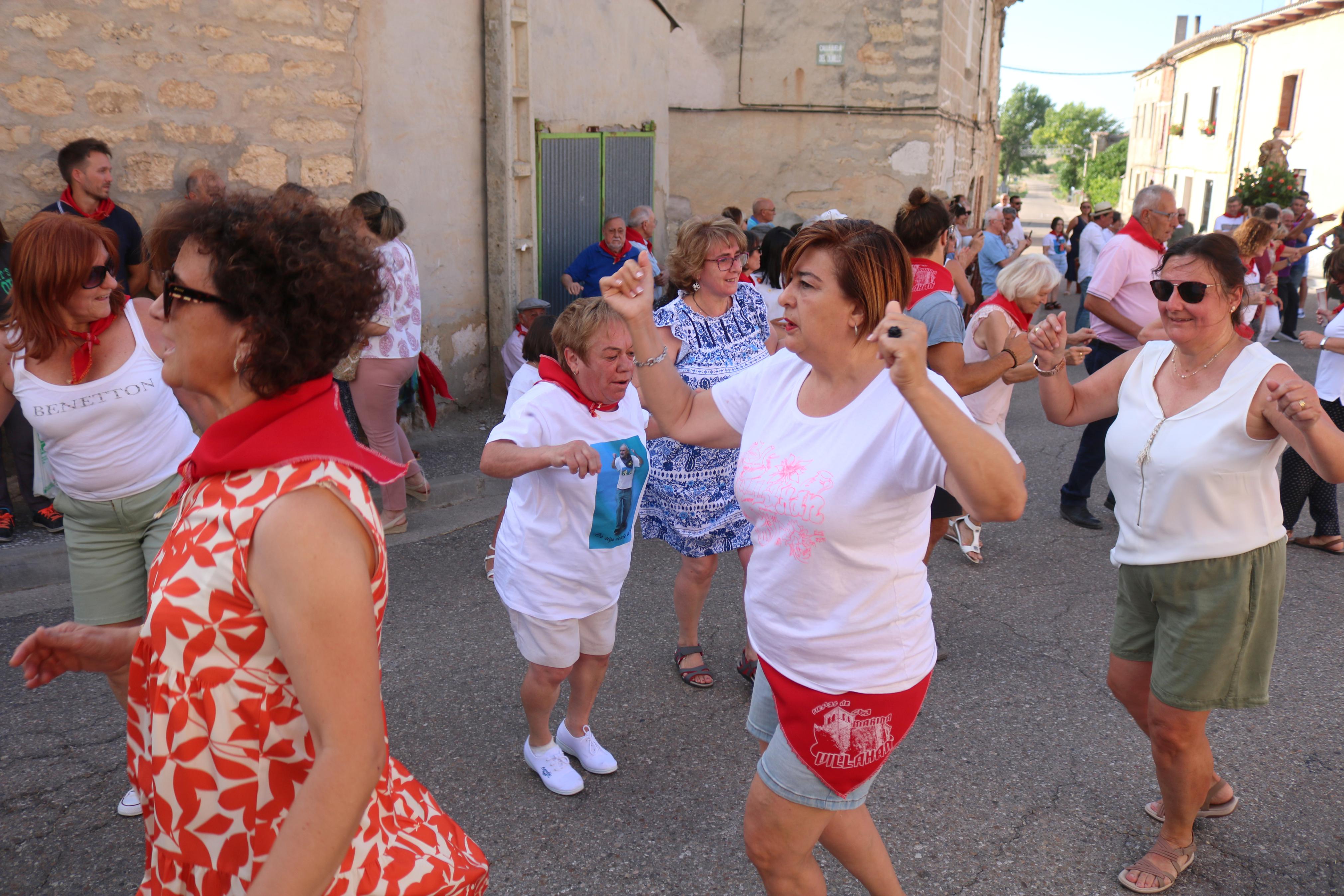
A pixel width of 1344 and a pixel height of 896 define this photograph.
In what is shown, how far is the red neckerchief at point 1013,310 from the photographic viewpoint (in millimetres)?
4945

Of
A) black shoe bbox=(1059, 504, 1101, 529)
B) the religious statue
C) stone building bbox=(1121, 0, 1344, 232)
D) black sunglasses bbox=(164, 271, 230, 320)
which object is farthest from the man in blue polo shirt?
stone building bbox=(1121, 0, 1344, 232)

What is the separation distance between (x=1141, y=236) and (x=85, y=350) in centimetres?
562

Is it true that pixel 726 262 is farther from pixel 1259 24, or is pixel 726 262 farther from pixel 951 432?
pixel 1259 24

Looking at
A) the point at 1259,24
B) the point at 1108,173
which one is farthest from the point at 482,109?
the point at 1108,173

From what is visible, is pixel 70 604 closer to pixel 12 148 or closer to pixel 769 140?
pixel 12 148

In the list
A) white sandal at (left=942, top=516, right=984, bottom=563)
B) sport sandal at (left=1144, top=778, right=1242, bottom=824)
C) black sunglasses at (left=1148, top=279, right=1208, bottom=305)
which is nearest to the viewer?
black sunglasses at (left=1148, top=279, right=1208, bottom=305)

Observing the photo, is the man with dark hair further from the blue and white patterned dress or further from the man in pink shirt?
the man in pink shirt

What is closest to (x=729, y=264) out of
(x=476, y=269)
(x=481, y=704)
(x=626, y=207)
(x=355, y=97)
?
(x=481, y=704)

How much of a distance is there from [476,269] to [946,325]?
4.85m

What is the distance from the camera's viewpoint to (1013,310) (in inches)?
196

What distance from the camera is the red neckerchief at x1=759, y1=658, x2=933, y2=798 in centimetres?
221

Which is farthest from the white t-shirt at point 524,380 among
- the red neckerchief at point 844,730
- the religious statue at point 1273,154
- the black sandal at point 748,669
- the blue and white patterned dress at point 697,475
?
the religious statue at point 1273,154

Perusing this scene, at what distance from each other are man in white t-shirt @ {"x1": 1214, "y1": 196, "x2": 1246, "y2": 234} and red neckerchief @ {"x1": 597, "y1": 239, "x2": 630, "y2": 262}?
348 inches

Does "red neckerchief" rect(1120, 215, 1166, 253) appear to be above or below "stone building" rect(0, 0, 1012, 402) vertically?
below
